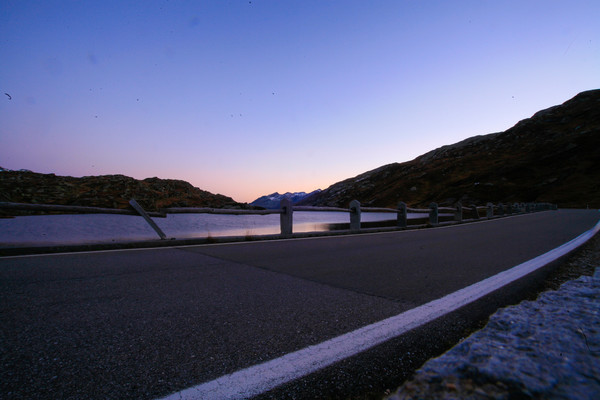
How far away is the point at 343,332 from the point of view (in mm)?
1895

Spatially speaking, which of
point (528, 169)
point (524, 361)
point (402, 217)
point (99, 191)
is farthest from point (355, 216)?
point (528, 169)

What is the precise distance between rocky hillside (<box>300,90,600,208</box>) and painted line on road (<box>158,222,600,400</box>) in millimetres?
65439

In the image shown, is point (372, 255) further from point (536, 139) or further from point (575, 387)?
point (536, 139)

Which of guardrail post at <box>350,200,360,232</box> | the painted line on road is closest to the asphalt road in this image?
the painted line on road

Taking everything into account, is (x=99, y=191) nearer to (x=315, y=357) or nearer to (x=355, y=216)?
(x=355, y=216)

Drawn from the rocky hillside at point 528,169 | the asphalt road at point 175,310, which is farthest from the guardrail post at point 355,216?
the rocky hillside at point 528,169

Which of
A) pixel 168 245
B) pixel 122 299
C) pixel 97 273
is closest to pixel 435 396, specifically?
pixel 122 299

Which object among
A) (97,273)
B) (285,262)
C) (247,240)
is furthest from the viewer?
(247,240)

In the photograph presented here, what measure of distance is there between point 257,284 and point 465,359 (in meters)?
2.19

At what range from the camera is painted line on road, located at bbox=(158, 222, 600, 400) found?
1.27 m

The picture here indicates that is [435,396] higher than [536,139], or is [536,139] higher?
[536,139]

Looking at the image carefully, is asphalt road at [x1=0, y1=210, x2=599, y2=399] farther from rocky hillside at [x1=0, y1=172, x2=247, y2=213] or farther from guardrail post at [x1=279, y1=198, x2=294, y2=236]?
rocky hillside at [x1=0, y1=172, x2=247, y2=213]

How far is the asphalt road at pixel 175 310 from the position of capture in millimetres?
1423

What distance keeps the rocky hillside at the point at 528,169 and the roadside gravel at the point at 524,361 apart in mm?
65604
